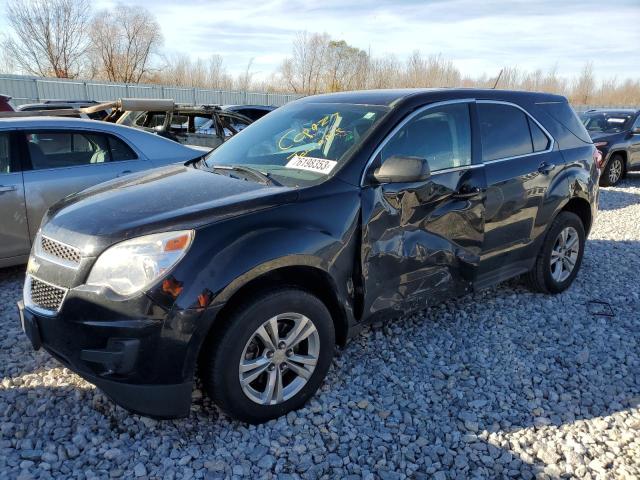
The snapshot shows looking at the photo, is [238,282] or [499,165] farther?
[499,165]

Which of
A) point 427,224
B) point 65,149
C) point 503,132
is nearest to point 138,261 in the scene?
point 427,224

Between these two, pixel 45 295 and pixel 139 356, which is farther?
pixel 45 295

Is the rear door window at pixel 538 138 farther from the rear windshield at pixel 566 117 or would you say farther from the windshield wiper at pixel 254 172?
the windshield wiper at pixel 254 172

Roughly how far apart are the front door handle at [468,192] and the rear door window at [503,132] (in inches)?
11.7

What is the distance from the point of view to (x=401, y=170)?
10.0 ft

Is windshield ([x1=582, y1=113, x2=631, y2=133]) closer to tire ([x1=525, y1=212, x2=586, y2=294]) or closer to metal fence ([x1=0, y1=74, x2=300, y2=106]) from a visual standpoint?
tire ([x1=525, y1=212, x2=586, y2=294])

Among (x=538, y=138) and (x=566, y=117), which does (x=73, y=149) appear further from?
(x=566, y=117)

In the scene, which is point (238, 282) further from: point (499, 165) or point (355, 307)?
point (499, 165)

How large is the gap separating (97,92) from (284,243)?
1026 inches

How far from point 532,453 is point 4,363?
3305 mm

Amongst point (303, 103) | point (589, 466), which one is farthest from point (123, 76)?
point (589, 466)

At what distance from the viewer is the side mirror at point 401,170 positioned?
120 inches

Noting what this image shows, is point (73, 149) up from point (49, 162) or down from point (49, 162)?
up

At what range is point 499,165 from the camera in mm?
3963
